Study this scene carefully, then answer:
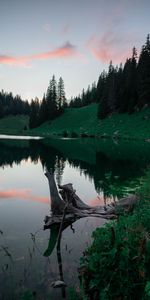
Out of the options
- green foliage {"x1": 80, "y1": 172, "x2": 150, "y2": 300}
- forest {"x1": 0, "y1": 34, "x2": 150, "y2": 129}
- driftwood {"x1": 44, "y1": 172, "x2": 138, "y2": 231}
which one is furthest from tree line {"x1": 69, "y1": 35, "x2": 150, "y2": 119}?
green foliage {"x1": 80, "y1": 172, "x2": 150, "y2": 300}

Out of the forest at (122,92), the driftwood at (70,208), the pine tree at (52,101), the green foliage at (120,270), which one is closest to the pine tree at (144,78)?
the forest at (122,92)

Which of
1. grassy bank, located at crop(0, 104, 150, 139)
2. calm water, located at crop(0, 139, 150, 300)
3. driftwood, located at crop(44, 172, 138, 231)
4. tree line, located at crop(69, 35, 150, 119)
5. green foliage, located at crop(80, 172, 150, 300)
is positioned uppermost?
tree line, located at crop(69, 35, 150, 119)

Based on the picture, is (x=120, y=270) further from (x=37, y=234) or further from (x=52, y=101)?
(x=52, y=101)

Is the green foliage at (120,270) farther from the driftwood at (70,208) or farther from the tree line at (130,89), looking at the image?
the tree line at (130,89)

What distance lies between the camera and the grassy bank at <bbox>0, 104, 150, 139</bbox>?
2688 inches

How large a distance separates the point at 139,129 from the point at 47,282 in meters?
63.1

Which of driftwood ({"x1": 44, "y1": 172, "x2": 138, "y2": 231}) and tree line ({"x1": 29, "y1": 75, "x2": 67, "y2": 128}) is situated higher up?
tree line ({"x1": 29, "y1": 75, "x2": 67, "y2": 128})

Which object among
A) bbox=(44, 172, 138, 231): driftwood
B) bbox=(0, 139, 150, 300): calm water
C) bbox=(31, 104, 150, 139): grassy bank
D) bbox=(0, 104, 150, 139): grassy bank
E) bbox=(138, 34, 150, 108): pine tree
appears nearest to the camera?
bbox=(0, 139, 150, 300): calm water

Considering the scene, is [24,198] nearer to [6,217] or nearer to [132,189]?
[6,217]

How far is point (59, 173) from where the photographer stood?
2609 centimetres

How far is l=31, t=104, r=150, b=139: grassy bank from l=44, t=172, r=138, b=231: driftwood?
50714mm

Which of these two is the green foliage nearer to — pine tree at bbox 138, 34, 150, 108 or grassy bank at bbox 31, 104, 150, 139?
grassy bank at bbox 31, 104, 150, 139

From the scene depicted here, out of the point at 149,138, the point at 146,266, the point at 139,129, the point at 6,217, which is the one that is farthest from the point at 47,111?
the point at 146,266

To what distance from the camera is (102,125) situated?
8656 centimetres
